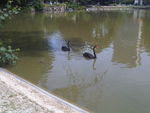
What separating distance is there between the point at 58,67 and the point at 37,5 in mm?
4881

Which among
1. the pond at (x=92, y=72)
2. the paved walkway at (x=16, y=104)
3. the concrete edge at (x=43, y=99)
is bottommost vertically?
the pond at (x=92, y=72)

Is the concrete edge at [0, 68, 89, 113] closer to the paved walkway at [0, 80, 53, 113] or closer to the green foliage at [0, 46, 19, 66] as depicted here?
the paved walkway at [0, 80, 53, 113]

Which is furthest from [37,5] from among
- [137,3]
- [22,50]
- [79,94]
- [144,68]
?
[137,3]

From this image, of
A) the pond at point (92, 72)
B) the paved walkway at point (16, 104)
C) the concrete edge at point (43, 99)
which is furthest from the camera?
the pond at point (92, 72)

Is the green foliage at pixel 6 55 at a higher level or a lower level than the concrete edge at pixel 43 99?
higher

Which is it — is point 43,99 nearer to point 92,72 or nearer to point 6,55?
point 6,55

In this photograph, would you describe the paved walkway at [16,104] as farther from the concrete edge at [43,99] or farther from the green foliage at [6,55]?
the green foliage at [6,55]

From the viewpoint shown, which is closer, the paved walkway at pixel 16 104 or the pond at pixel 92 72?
the paved walkway at pixel 16 104

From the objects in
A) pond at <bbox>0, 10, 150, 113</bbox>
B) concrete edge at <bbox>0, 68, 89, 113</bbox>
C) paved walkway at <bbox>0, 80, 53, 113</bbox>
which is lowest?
pond at <bbox>0, 10, 150, 113</bbox>

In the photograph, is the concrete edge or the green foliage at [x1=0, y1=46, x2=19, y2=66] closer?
the concrete edge

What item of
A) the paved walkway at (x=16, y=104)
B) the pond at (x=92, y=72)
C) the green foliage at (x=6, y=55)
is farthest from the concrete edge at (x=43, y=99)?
the green foliage at (x=6, y=55)

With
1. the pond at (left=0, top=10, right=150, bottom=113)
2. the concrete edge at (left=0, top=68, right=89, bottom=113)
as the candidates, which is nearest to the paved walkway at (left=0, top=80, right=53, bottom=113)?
the concrete edge at (left=0, top=68, right=89, bottom=113)

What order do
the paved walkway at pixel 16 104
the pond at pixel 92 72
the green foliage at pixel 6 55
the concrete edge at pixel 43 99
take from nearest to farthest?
the paved walkway at pixel 16 104 → the concrete edge at pixel 43 99 → the pond at pixel 92 72 → the green foliage at pixel 6 55

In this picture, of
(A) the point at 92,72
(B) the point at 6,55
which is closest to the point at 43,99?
(B) the point at 6,55
